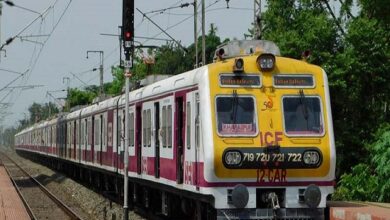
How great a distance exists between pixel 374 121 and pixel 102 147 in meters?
8.85

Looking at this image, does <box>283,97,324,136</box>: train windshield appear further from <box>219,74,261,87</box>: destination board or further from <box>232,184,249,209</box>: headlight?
<box>232,184,249,209</box>: headlight

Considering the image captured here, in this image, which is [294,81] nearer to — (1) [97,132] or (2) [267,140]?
Result: (2) [267,140]

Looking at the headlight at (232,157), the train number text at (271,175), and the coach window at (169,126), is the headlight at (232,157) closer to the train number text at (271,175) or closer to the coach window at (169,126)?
the train number text at (271,175)

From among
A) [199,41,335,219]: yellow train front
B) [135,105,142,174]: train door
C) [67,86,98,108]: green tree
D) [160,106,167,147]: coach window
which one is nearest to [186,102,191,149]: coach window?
[199,41,335,219]: yellow train front

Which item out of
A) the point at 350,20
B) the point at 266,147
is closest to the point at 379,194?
the point at 266,147

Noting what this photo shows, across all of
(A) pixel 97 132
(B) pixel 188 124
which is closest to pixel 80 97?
(A) pixel 97 132

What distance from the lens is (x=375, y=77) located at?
23.7 m

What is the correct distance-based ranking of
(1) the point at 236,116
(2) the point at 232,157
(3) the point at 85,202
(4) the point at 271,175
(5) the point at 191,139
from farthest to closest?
(3) the point at 85,202
(5) the point at 191,139
(1) the point at 236,116
(4) the point at 271,175
(2) the point at 232,157

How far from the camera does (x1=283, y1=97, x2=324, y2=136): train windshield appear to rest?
469 inches

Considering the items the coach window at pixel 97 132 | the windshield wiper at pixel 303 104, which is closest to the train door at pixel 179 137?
the windshield wiper at pixel 303 104

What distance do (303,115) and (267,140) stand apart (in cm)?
81

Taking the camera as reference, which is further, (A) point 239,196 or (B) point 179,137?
(B) point 179,137

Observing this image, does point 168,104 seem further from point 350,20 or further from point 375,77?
point 350,20

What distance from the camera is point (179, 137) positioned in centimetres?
1351
